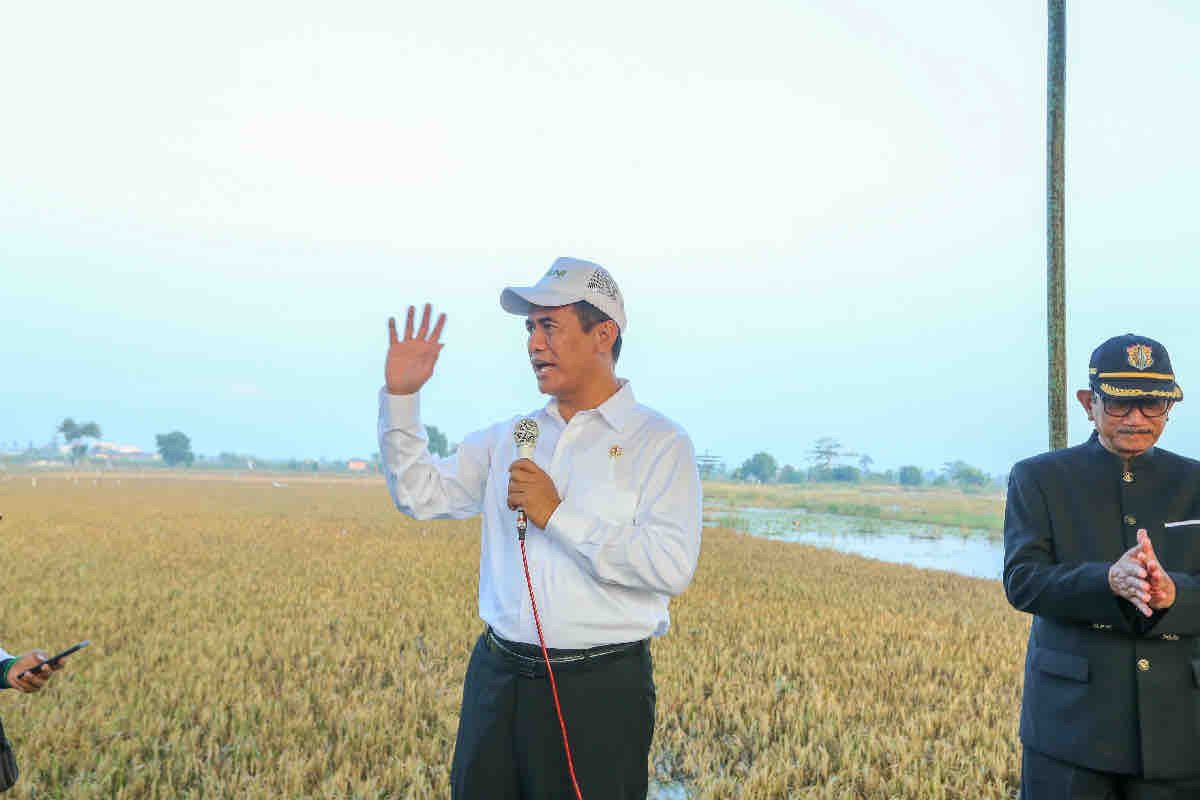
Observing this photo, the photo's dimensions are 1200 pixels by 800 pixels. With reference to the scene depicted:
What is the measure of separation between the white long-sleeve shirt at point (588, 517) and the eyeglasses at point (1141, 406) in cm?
143

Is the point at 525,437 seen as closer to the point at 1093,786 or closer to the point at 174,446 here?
the point at 1093,786

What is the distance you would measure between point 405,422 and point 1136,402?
2391 millimetres

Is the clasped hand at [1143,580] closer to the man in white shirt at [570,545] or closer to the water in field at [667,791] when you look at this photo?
the man in white shirt at [570,545]

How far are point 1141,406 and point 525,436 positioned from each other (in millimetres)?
2023

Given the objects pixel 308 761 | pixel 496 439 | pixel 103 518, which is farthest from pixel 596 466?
pixel 103 518

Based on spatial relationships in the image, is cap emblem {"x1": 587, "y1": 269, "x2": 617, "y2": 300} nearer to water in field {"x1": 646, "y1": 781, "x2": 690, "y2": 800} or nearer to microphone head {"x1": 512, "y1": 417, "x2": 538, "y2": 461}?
microphone head {"x1": 512, "y1": 417, "x2": 538, "y2": 461}

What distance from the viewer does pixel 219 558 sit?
20109 mm

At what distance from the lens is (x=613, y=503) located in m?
2.88

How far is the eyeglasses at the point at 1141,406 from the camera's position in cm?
307

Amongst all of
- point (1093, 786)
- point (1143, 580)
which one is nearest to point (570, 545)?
point (1143, 580)

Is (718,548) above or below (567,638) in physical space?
below

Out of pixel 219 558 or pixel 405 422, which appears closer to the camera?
pixel 405 422

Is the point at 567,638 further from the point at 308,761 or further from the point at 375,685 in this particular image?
the point at 375,685

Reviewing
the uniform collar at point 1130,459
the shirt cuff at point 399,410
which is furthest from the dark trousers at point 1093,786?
the shirt cuff at point 399,410
